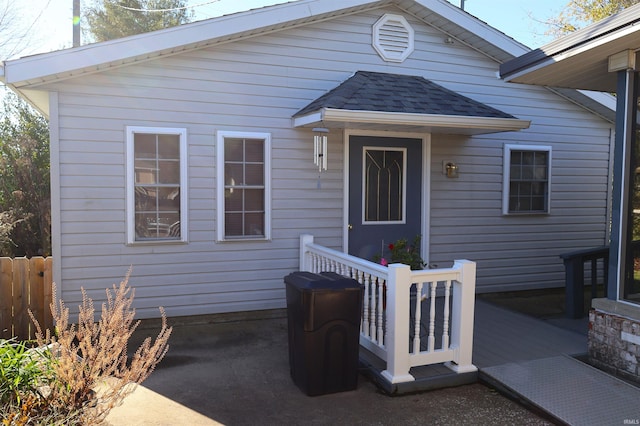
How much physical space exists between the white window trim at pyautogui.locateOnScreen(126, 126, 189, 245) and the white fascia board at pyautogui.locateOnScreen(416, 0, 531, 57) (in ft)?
11.8

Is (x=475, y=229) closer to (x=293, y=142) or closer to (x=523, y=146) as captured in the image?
(x=523, y=146)

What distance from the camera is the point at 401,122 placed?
5.77 m

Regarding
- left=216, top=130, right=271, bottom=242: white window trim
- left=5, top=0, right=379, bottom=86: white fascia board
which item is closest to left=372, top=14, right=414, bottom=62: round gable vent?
left=5, top=0, right=379, bottom=86: white fascia board

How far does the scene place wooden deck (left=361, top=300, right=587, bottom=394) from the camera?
417cm

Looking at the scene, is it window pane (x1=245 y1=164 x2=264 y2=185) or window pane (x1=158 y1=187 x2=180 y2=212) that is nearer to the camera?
window pane (x1=158 y1=187 x2=180 y2=212)

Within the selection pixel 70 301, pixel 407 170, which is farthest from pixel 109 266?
pixel 407 170

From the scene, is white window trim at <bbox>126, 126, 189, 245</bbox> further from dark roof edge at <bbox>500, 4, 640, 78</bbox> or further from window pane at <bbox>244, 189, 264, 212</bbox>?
dark roof edge at <bbox>500, 4, 640, 78</bbox>

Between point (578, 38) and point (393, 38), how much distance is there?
3.07 metres

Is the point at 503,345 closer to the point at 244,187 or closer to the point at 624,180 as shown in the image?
the point at 624,180

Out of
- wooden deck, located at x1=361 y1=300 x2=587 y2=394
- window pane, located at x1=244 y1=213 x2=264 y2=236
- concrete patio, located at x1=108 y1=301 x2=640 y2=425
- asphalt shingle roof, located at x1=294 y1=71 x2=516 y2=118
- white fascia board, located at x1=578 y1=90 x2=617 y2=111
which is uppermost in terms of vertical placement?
white fascia board, located at x1=578 y1=90 x2=617 y2=111

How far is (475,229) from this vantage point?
7.41 meters

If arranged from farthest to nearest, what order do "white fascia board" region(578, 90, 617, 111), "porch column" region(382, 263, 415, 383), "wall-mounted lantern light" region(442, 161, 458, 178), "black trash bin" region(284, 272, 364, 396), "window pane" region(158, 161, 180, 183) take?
"white fascia board" region(578, 90, 617, 111) → "wall-mounted lantern light" region(442, 161, 458, 178) → "window pane" region(158, 161, 180, 183) → "porch column" region(382, 263, 415, 383) → "black trash bin" region(284, 272, 364, 396)

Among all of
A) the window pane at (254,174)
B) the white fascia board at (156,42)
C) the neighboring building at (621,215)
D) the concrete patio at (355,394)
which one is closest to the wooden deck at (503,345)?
the concrete patio at (355,394)

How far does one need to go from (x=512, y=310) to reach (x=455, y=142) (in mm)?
2457
